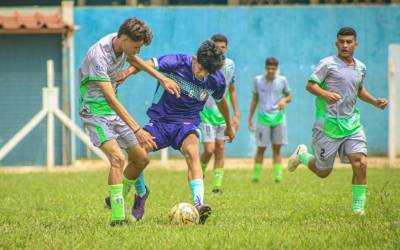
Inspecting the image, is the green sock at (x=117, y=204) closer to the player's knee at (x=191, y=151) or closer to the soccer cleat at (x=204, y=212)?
the soccer cleat at (x=204, y=212)

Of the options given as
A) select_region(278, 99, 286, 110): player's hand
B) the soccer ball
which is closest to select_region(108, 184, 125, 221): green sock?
the soccer ball

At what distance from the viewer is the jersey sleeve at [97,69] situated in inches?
373

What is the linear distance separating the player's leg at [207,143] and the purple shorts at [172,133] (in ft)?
15.7

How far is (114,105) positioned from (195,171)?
3.98ft

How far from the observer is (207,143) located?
15312 millimetres

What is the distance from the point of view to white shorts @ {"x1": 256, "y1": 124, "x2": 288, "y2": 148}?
59.9 feet

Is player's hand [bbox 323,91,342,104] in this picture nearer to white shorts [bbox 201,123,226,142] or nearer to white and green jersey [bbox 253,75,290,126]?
white shorts [bbox 201,123,226,142]

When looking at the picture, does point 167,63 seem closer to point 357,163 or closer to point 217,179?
point 357,163

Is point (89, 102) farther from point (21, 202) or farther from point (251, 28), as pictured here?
point (251, 28)

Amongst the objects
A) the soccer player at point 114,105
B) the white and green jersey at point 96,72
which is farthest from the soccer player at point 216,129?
the white and green jersey at point 96,72

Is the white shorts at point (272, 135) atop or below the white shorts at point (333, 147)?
below

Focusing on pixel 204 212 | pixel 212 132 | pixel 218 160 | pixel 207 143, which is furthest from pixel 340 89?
pixel 212 132

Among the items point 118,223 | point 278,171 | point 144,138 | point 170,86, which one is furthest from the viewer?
point 278,171

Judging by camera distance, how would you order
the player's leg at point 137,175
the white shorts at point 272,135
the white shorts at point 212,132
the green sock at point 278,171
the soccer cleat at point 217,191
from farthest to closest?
the white shorts at point 272,135 < the green sock at point 278,171 < the white shorts at point 212,132 < the soccer cleat at point 217,191 < the player's leg at point 137,175
